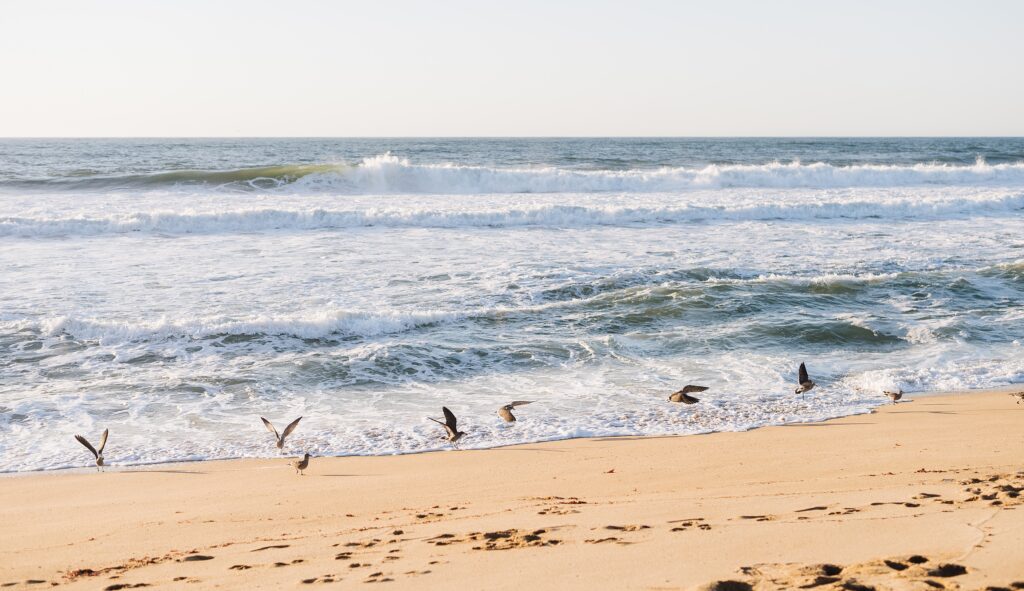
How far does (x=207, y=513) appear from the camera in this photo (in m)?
4.97

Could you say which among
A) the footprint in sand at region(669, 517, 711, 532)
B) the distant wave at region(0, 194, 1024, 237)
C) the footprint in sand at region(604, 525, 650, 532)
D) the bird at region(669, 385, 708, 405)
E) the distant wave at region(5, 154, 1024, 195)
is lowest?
the bird at region(669, 385, 708, 405)

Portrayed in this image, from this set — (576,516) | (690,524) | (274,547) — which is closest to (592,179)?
(576,516)

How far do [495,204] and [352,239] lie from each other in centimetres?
649

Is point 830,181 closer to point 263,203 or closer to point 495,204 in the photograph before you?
point 495,204

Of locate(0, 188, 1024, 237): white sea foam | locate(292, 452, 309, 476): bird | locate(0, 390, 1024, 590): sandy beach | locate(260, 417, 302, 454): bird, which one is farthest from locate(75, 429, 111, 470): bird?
locate(0, 188, 1024, 237): white sea foam

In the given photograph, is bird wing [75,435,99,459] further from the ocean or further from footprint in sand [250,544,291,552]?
footprint in sand [250,544,291,552]

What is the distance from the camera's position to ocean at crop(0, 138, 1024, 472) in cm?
720

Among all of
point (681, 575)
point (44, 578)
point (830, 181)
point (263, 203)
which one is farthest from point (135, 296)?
point (830, 181)

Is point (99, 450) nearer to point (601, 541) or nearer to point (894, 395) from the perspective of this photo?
point (601, 541)

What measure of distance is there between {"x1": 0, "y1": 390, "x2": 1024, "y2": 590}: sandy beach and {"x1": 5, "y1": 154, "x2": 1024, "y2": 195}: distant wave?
2203 cm

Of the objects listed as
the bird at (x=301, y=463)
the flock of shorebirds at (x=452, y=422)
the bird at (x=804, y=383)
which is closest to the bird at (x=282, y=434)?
the flock of shorebirds at (x=452, y=422)

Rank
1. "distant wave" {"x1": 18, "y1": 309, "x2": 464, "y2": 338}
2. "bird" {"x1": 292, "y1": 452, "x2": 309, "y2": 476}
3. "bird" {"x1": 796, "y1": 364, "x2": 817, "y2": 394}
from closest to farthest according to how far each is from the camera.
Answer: "bird" {"x1": 292, "y1": 452, "x2": 309, "y2": 476} < "bird" {"x1": 796, "y1": 364, "x2": 817, "y2": 394} < "distant wave" {"x1": 18, "y1": 309, "x2": 464, "y2": 338}

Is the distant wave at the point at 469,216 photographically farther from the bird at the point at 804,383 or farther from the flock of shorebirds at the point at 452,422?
the flock of shorebirds at the point at 452,422

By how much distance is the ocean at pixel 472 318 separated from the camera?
23.6ft
